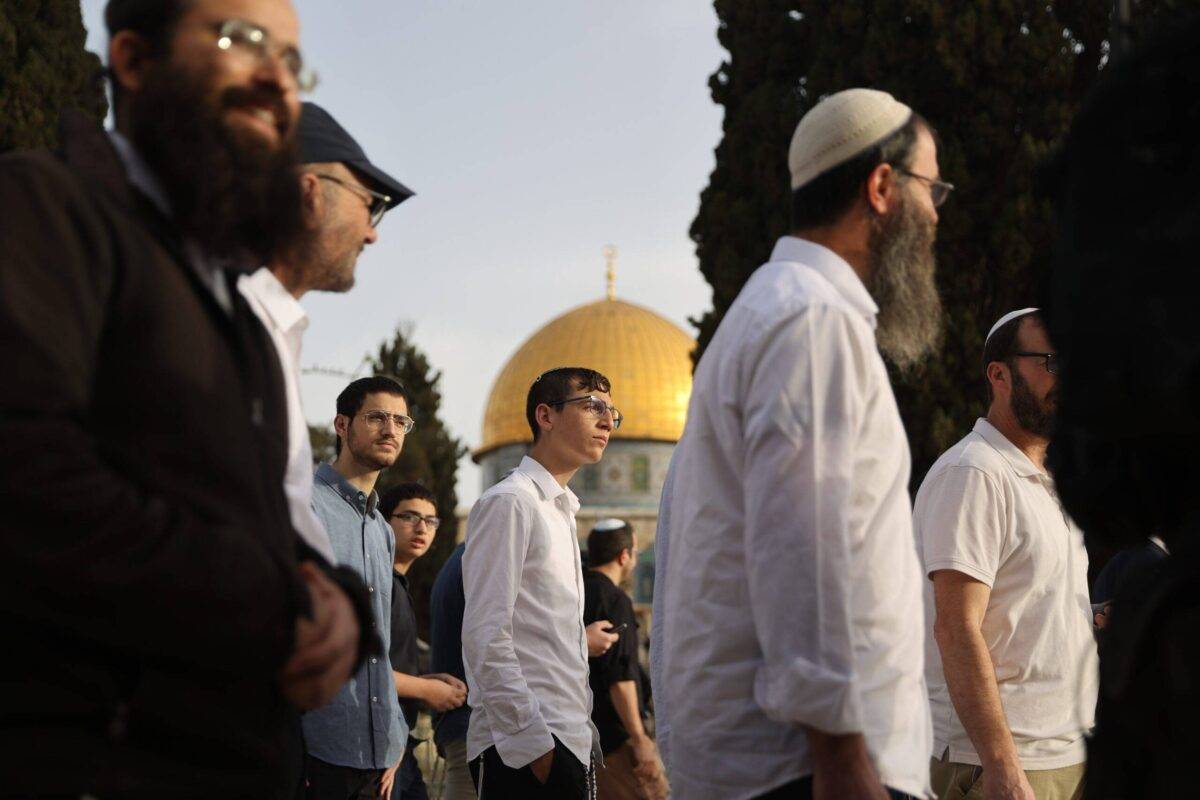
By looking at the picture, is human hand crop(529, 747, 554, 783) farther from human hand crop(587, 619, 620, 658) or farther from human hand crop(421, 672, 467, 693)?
human hand crop(587, 619, 620, 658)

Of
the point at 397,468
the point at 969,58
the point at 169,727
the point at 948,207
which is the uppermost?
the point at 969,58

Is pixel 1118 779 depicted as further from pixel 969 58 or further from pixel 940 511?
pixel 969 58

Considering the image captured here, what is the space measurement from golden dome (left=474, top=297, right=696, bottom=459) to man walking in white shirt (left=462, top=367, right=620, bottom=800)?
1929 inches

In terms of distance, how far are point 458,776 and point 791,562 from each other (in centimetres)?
381

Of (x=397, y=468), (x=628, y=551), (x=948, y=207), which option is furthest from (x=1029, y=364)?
(x=397, y=468)

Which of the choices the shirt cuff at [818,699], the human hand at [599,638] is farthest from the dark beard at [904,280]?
the human hand at [599,638]

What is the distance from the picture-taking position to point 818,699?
2.37 meters

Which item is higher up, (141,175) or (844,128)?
(844,128)

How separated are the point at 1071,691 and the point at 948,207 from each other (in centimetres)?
Result: 1313

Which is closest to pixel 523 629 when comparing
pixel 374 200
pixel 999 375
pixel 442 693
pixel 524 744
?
pixel 524 744

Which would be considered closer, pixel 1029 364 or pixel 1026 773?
pixel 1026 773

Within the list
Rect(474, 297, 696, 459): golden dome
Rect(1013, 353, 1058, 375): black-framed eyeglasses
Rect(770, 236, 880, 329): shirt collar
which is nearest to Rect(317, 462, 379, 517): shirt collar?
Rect(1013, 353, 1058, 375): black-framed eyeglasses

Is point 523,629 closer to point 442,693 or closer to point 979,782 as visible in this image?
point 442,693

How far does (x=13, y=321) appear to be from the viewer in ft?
5.37
